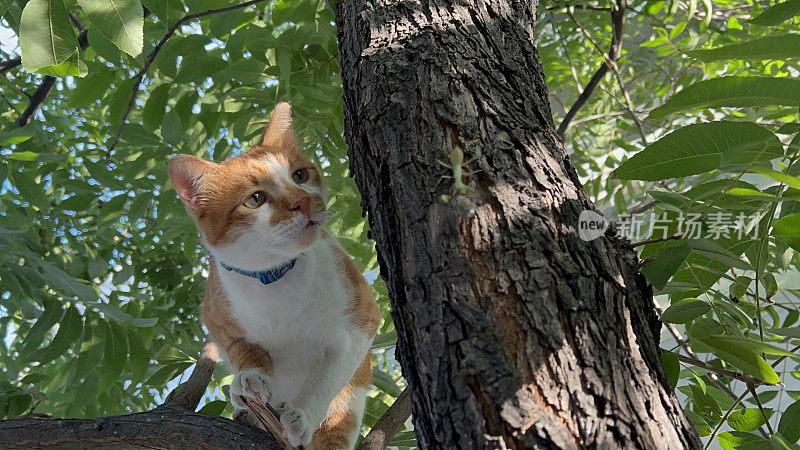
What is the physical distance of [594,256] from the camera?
82cm

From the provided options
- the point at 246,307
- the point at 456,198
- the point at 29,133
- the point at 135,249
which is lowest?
the point at 135,249

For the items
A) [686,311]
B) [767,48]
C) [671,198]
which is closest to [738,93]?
[767,48]

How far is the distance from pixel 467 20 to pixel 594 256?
0.48 metres

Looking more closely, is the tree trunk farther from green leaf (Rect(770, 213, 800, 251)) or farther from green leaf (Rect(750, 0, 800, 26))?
green leaf (Rect(750, 0, 800, 26))

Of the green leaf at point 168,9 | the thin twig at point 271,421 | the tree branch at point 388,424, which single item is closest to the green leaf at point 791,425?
the tree branch at point 388,424

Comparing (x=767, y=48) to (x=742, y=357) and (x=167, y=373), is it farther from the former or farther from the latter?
(x=167, y=373)

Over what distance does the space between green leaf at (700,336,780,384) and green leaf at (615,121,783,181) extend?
231 millimetres

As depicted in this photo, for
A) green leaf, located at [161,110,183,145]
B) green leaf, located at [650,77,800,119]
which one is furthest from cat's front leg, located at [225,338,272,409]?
green leaf, located at [650,77,800,119]

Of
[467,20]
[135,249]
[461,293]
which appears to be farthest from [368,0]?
[135,249]

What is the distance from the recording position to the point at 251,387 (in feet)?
4.58

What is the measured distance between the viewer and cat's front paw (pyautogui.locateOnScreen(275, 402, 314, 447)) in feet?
4.30

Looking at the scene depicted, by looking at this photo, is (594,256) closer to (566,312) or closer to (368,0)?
(566,312)

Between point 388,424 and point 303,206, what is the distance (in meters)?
0.52

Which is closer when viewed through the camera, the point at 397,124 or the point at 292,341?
the point at 397,124
